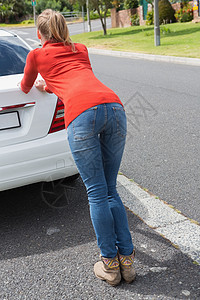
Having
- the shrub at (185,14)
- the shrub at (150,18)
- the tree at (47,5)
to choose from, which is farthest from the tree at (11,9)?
the shrub at (185,14)

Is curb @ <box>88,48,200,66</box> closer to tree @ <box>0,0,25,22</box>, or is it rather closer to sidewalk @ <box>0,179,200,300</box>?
sidewalk @ <box>0,179,200,300</box>

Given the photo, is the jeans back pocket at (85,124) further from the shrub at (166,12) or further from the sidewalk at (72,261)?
the shrub at (166,12)

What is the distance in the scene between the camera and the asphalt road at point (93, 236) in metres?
2.62

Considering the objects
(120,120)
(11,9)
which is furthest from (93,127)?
(11,9)

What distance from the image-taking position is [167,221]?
134 inches

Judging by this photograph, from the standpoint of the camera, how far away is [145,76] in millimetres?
11938

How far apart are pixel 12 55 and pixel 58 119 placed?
102cm

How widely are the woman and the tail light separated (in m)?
0.65

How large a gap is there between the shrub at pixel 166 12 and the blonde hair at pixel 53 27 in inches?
1185

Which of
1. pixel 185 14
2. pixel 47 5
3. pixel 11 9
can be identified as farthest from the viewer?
pixel 11 9

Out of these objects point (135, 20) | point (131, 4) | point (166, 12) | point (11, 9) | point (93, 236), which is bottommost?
point (93, 236)

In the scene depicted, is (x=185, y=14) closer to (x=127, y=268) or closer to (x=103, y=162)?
(x=103, y=162)

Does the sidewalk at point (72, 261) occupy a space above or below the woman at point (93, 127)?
below

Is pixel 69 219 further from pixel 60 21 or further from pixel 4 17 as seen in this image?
pixel 4 17
